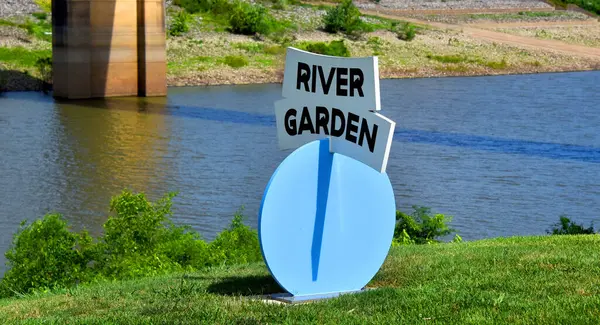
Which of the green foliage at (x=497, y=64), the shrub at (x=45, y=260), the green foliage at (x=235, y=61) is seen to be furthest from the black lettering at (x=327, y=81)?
the green foliage at (x=497, y=64)

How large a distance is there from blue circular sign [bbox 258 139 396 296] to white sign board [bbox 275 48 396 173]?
0.27 metres

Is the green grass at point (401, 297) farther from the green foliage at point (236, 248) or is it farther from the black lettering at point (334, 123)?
the green foliage at point (236, 248)

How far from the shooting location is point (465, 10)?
7519 cm

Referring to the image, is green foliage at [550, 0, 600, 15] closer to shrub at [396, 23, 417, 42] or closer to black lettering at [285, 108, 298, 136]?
shrub at [396, 23, 417, 42]

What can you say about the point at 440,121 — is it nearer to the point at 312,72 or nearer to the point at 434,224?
the point at 434,224

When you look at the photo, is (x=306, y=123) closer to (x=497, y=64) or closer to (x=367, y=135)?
(x=367, y=135)

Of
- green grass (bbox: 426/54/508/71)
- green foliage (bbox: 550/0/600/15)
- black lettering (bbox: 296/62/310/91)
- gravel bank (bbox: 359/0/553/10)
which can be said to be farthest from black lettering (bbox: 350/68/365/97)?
green foliage (bbox: 550/0/600/15)

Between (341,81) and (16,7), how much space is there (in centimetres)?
4663

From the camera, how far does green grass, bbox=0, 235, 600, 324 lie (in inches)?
341

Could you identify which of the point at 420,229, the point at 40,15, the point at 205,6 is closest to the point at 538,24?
the point at 205,6

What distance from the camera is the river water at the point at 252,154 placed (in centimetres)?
2281

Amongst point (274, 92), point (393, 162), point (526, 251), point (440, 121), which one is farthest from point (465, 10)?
point (526, 251)

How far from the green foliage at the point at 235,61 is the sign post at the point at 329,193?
41416mm

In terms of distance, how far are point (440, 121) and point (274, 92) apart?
10491 millimetres
